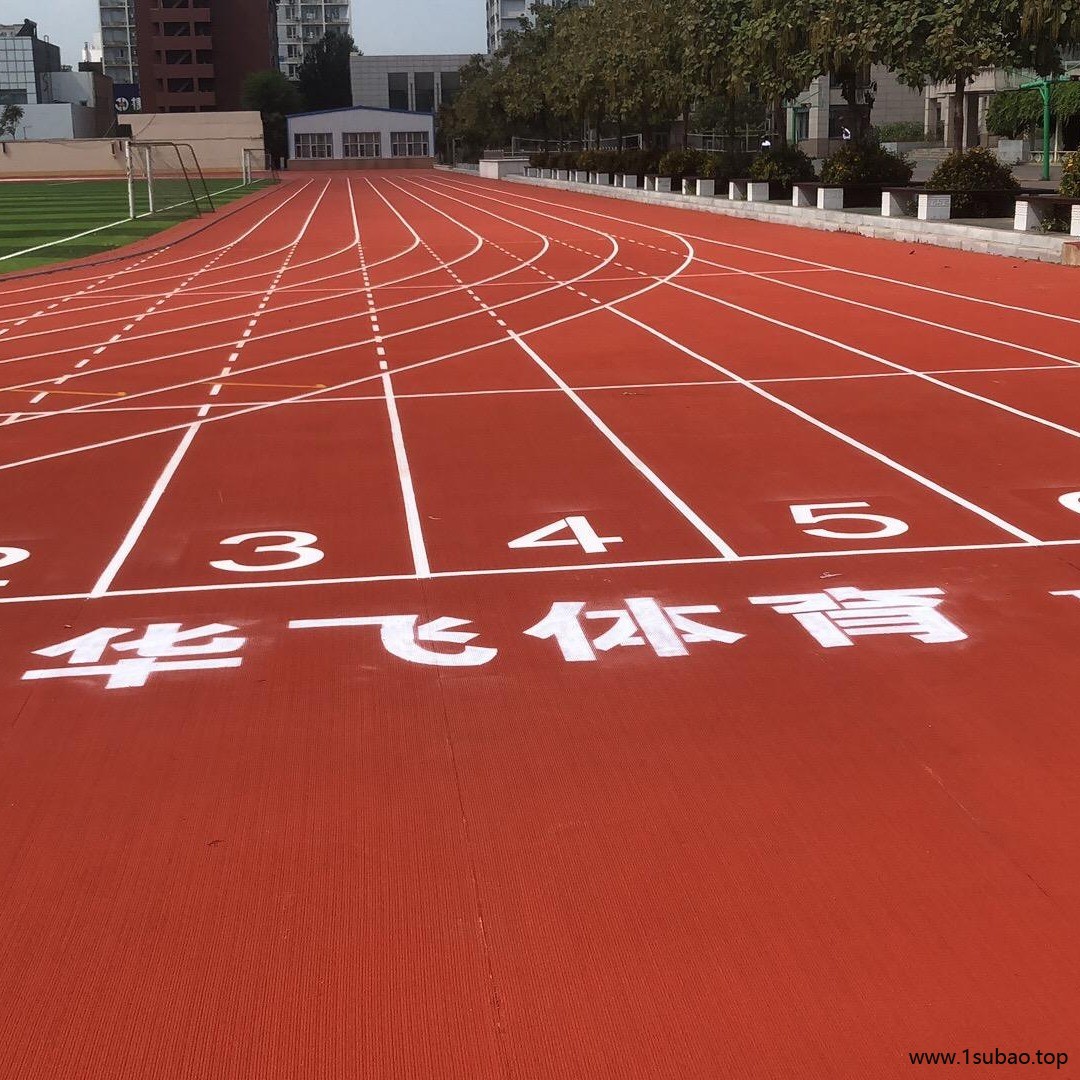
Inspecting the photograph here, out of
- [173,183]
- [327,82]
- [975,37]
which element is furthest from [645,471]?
[327,82]

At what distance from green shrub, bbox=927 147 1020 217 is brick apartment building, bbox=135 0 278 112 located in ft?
406

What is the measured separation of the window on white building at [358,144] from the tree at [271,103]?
5.94 meters

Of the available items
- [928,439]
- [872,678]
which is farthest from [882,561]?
Answer: [928,439]

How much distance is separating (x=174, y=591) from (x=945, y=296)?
1746cm

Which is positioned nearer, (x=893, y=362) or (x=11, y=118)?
(x=893, y=362)

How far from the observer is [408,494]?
11.1m

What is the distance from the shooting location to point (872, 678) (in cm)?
697

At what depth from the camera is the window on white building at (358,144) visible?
14875 centimetres

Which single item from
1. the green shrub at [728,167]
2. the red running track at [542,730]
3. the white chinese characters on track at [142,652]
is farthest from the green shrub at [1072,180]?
the white chinese characters on track at [142,652]

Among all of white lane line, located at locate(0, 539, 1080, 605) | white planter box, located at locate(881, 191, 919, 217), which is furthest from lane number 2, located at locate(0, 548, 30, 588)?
white planter box, located at locate(881, 191, 919, 217)

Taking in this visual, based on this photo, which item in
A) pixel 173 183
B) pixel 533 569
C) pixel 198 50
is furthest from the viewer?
pixel 198 50

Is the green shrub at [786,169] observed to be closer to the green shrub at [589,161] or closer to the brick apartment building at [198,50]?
the green shrub at [589,161]

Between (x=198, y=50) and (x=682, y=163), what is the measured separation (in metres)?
102

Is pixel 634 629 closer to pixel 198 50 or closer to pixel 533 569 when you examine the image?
pixel 533 569
